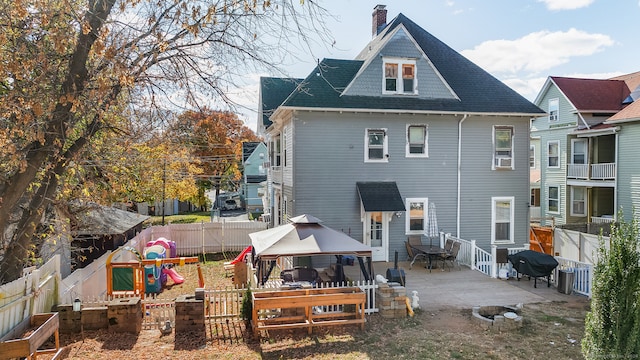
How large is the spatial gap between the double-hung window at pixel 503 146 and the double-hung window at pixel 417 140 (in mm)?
2922

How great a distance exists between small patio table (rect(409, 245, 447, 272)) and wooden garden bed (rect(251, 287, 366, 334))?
5385 mm

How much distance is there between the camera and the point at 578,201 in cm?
2355

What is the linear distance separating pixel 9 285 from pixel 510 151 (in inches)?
639

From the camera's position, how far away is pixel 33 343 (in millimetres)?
5828

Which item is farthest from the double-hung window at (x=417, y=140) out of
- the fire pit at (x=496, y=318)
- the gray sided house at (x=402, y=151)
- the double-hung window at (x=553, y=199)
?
the double-hung window at (x=553, y=199)

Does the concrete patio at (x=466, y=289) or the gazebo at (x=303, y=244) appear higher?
the gazebo at (x=303, y=244)

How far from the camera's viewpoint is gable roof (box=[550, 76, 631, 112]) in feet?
76.5

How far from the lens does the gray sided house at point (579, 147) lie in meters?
22.3

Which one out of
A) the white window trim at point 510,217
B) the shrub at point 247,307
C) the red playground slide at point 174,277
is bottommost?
the red playground slide at point 174,277

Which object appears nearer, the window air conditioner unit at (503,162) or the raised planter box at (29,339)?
the raised planter box at (29,339)

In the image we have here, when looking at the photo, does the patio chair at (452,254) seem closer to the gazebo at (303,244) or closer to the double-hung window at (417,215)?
the double-hung window at (417,215)

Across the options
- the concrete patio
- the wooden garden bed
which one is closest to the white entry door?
the concrete patio

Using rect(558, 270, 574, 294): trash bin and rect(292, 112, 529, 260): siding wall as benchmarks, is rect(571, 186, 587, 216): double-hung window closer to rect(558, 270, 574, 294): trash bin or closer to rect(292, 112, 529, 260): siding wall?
rect(292, 112, 529, 260): siding wall

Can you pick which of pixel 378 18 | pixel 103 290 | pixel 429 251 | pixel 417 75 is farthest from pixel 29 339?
pixel 378 18
